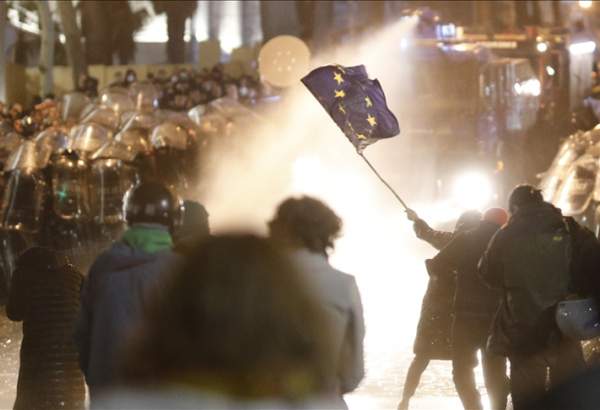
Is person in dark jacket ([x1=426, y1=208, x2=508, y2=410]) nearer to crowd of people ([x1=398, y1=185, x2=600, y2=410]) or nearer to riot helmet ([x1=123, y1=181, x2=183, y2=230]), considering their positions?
crowd of people ([x1=398, y1=185, x2=600, y2=410])

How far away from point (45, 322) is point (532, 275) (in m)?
2.69

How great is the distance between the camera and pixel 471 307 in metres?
9.55

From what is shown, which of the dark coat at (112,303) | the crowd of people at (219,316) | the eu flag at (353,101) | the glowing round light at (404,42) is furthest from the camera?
the glowing round light at (404,42)

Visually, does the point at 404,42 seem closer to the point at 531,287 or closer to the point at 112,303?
the point at 531,287

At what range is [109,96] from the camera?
26.4 meters

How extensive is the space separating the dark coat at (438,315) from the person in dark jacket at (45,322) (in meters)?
2.93

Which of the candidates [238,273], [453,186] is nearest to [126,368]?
[238,273]

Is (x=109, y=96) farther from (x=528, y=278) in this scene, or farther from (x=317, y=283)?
(x=317, y=283)

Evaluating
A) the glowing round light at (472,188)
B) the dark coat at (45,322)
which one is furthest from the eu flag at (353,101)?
the glowing round light at (472,188)

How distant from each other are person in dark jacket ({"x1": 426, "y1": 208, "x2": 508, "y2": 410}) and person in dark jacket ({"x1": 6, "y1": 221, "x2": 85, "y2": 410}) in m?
2.71

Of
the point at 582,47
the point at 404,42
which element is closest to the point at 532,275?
the point at 404,42

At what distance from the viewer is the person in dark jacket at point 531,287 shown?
8.45 metres

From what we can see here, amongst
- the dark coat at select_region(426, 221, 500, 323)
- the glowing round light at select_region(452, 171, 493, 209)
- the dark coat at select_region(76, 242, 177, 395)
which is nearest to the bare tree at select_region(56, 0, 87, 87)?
the glowing round light at select_region(452, 171, 493, 209)

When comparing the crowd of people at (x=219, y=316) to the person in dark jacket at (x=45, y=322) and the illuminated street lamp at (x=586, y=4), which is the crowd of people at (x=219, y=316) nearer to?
the person in dark jacket at (x=45, y=322)
